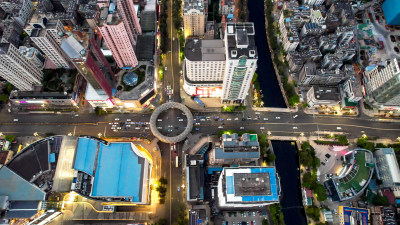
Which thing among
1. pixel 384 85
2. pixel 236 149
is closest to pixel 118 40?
pixel 236 149

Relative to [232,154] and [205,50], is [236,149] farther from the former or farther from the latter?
[205,50]

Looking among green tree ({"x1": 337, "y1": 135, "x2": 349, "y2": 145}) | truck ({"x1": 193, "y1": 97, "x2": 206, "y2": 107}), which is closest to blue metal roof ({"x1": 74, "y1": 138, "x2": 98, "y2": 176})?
truck ({"x1": 193, "y1": 97, "x2": 206, "y2": 107})

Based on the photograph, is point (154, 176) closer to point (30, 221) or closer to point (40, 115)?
point (30, 221)

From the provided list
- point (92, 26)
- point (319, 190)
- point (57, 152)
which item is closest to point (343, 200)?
point (319, 190)

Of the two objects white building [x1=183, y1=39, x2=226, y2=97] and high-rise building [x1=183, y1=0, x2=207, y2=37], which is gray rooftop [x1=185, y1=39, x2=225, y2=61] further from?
high-rise building [x1=183, y1=0, x2=207, y2=37]

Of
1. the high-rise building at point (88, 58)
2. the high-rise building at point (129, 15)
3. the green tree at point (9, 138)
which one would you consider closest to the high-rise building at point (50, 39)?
the high-rise building at point (88, 58)

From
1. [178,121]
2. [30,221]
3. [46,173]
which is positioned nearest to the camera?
[30,221]
